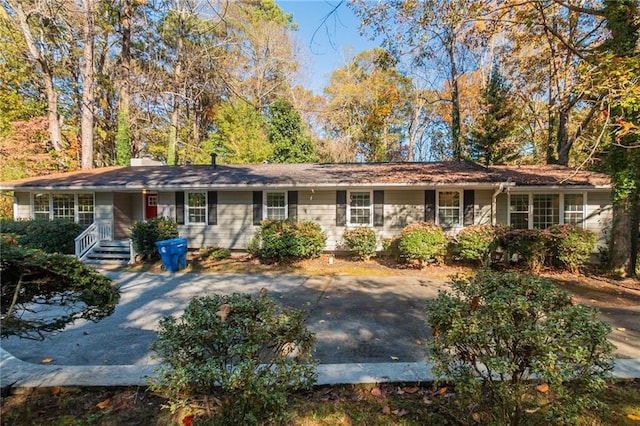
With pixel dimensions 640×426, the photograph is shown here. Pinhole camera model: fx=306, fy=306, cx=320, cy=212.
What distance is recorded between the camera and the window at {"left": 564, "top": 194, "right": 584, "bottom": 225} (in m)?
10.5

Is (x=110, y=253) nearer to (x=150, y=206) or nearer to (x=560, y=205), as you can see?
(x=150, y=206)

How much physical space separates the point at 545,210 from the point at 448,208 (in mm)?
3320

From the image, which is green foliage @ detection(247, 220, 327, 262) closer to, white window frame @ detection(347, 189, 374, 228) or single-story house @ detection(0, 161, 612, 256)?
single-story house @ detection(0, 161, 612, 256)

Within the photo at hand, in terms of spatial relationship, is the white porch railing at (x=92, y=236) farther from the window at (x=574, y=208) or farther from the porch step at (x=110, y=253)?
the window at (x=574, y=208)

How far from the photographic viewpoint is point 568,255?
8656 mm

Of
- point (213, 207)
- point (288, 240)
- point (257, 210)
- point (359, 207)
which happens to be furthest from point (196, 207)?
point (359, 207)

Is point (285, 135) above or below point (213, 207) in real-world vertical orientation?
above

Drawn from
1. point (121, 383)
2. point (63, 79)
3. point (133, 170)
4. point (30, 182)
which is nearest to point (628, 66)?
point (121, 383)

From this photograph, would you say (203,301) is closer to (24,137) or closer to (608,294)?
(608,294)

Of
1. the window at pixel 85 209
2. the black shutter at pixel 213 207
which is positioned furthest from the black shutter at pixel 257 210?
the window at pixel 85 209

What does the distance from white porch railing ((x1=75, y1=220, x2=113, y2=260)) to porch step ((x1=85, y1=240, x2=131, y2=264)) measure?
0.59ft

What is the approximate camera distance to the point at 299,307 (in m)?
6.00

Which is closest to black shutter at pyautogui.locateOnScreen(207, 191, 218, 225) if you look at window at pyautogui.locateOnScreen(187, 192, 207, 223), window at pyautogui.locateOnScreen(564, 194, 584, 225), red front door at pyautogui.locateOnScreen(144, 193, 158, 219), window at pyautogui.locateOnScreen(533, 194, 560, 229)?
window at pyautogui.locateOnScreen(187, 192, 207, 223)

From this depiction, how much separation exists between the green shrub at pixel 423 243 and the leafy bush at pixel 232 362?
24.7 ft
